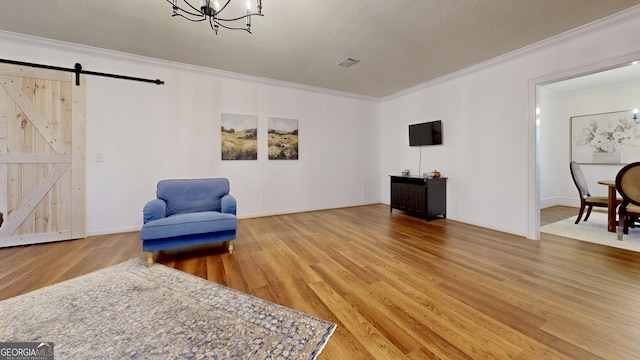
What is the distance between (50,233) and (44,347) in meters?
2.92

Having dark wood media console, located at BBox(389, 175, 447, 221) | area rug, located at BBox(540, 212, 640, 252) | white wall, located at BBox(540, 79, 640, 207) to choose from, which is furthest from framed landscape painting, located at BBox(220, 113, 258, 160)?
white wall, located at BBox(540, 79, 640, 207)

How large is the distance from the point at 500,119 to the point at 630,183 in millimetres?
1750

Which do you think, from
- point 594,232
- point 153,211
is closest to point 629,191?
point 594,232

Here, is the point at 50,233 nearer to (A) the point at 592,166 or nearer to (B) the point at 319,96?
(B) the point at 319,96

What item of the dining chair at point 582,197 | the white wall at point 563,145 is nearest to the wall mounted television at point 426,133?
the dining chair at point 582,197

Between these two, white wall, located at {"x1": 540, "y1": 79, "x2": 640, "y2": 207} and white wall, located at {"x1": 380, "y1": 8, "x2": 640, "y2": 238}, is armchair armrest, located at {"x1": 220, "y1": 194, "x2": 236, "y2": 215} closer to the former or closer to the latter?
white wall, located at {"x1": 380, "y1": 8, "x2": 640, "y2": 238}

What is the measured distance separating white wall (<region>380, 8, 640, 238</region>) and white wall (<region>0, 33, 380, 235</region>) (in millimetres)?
2068

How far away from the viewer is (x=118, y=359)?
4.36ft

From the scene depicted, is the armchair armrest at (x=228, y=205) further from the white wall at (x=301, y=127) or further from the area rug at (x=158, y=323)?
the white wall at (x=301, y=127)

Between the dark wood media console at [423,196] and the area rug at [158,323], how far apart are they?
11.6ft

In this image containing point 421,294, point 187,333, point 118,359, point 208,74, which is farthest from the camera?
point 208,74

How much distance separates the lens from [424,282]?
2.22 meters

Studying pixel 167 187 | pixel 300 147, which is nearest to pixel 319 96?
pixel 300 147

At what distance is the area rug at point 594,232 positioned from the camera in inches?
125
